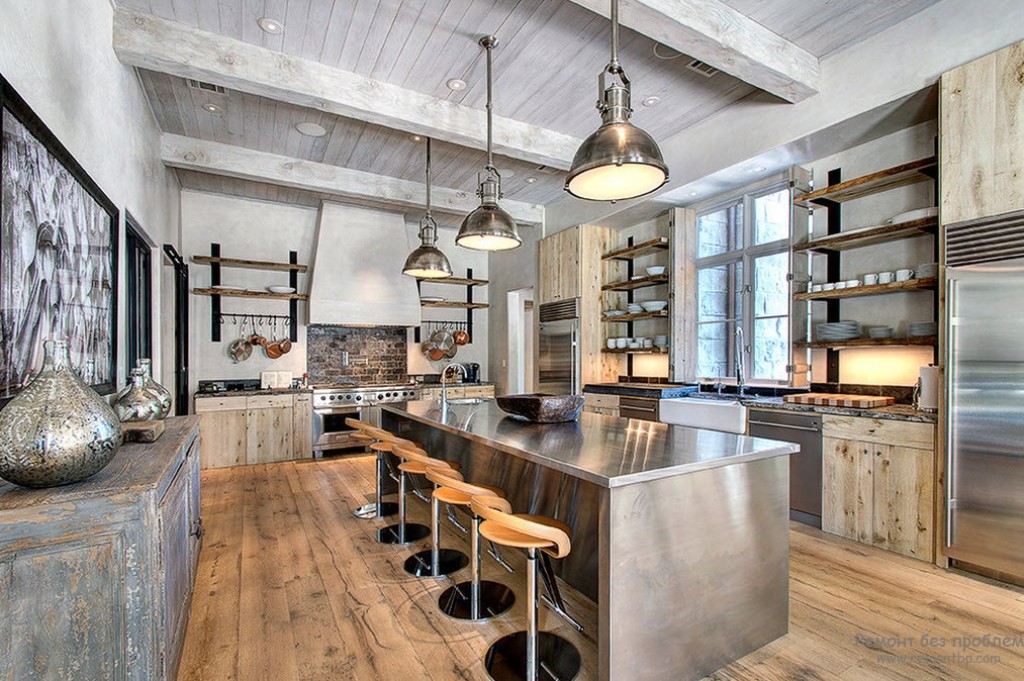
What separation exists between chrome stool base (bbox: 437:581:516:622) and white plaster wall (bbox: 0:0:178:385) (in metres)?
2.25

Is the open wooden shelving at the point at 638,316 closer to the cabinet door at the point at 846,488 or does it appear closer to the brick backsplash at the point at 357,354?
the cabinet door at the point at 846,488

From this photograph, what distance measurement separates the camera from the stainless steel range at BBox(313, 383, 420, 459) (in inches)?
227

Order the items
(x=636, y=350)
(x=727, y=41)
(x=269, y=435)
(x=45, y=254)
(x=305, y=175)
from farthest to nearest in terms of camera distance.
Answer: (x=269, y=435), (x=636, y=350), (x=305, y=175), (x=727, y=41), (x=45, y=254)

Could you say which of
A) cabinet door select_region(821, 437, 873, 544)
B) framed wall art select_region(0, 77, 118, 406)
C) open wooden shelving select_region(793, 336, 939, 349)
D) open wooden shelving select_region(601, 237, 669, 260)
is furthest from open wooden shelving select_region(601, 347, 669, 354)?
framed wall art select_region(0, 77, 118, 406)

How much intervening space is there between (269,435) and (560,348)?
11.8ft

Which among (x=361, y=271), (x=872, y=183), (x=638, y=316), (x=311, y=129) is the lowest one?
(x=638, y=316)

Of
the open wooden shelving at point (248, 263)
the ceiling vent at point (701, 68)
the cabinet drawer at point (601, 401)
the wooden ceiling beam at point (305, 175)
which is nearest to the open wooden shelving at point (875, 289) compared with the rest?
the ceiling vent at point (701, 68)

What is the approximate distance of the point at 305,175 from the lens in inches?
196

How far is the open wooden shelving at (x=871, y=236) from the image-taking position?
3093 mm

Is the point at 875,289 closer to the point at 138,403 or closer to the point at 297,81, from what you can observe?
the point at 297,81

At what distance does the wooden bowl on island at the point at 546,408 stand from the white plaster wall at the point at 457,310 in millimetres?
4487

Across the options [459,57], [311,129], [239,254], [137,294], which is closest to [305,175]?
[311,129]

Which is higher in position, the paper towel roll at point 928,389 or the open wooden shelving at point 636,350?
the open wooden shelving at point 636,350

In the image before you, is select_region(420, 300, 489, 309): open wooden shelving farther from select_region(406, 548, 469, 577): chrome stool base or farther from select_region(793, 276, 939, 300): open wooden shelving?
select_region(793, 276, 939, 300): open wooden shelving
